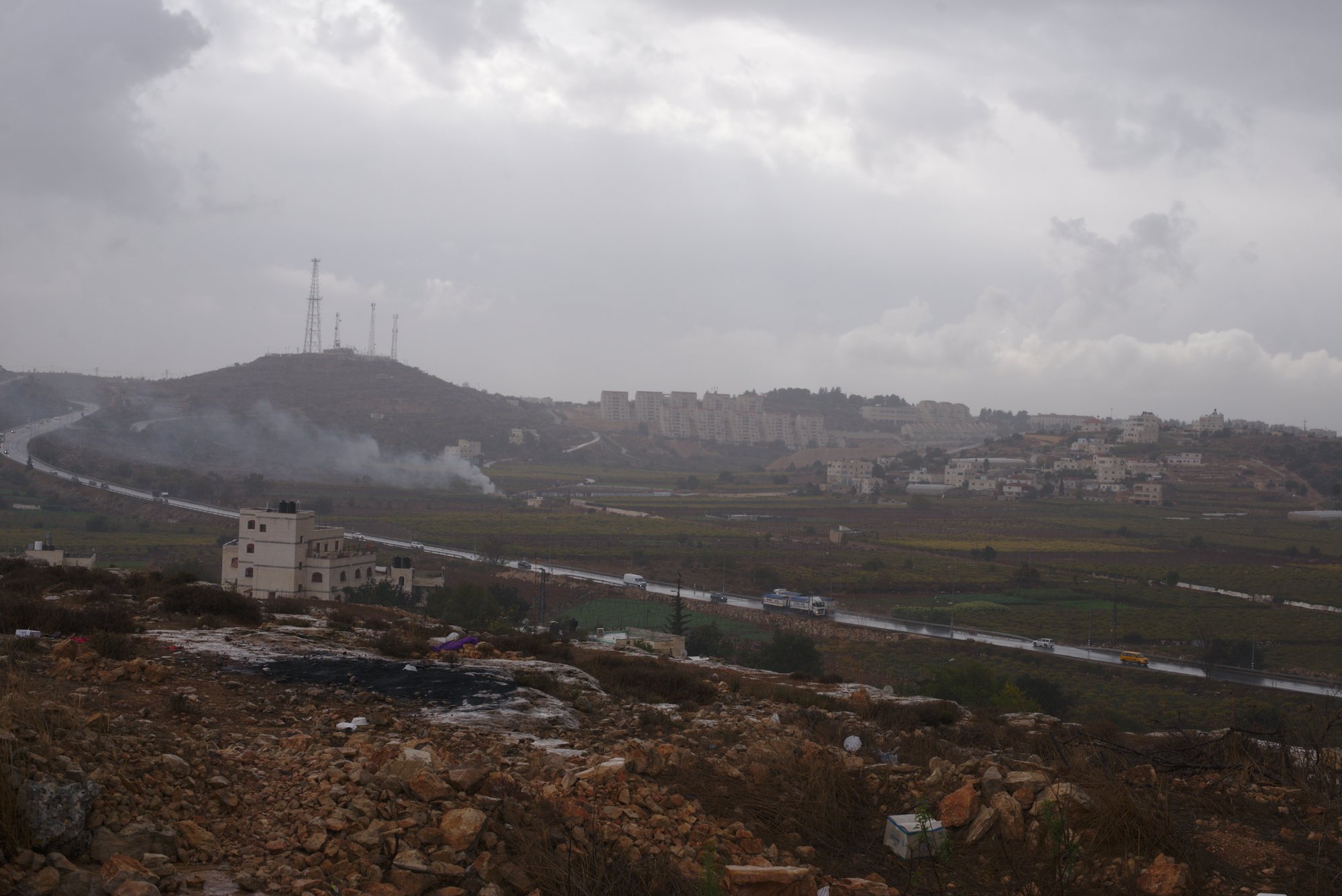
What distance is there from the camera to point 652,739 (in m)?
6.57

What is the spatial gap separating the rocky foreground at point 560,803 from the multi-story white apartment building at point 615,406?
139 metres

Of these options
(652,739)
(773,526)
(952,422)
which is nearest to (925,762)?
(652,739)

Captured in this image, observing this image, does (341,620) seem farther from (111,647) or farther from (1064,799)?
(1064,799)

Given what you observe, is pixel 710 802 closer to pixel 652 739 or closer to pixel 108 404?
pixel 652 739

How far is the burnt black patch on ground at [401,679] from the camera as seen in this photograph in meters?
7.31

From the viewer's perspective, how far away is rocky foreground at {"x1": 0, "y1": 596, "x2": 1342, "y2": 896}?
3.88 m

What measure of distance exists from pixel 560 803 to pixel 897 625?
86.0ft

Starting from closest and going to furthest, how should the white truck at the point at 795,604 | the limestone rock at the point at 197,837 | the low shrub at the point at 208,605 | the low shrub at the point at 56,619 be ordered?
the limestone rock at the point at 197,837, the low shrub at the point at 56,619, the low shrub at the point at 208,605, the white truck at the point at 795,604

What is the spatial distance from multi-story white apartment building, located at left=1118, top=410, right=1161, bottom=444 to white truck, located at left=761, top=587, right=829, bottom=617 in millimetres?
73262

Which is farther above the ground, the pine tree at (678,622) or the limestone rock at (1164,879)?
the limestone rock at (1164,879)

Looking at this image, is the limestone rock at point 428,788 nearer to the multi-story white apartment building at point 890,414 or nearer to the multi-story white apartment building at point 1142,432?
the multi-story white apartment building at point 1142,432

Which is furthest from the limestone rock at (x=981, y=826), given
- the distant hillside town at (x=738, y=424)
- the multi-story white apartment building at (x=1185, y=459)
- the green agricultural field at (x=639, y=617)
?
the distant hillside town at (x=738, y=424)

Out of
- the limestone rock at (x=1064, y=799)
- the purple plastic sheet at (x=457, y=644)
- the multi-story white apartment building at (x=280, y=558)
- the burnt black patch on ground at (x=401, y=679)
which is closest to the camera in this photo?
the limestone rock at (x=1064, y=799)

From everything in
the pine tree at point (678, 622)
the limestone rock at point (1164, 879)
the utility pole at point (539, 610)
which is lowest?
the utility pole at point (539, 610)
